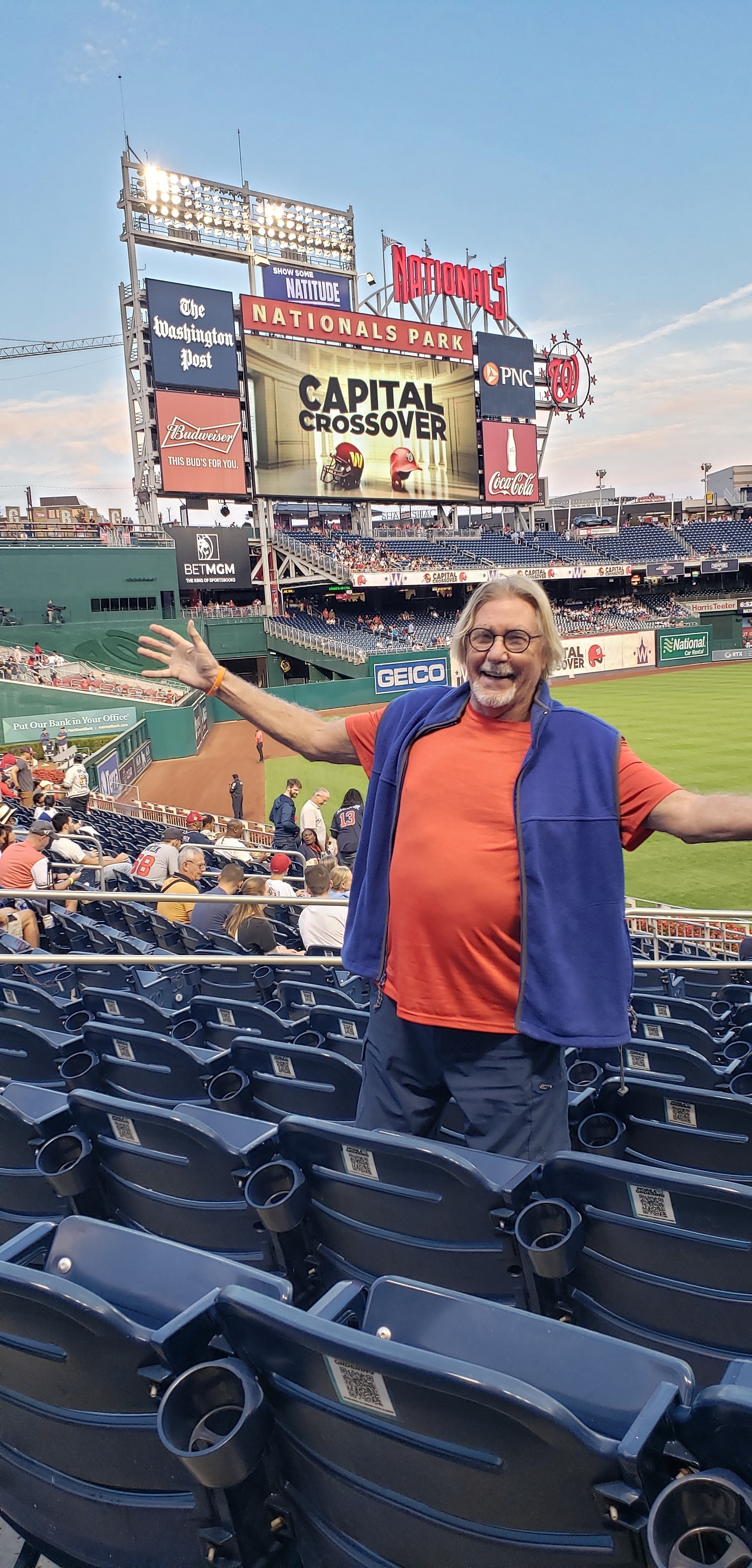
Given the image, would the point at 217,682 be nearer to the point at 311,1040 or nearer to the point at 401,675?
the point at 311,1040

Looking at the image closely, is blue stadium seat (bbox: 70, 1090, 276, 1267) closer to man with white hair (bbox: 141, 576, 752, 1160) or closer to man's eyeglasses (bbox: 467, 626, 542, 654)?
man with white hair (bbox: 141, 576, 752, 1160)

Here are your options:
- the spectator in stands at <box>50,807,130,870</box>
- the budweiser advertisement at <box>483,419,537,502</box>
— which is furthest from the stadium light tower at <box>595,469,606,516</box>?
the spectator in stands at <box>50,807,130,870</box>

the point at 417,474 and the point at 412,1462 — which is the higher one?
the point at 417,474

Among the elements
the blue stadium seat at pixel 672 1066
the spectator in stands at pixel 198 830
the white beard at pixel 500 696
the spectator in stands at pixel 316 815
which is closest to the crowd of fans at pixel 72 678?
the spectator in stands at pixel 198 830

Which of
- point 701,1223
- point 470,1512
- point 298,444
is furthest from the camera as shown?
point 298,444

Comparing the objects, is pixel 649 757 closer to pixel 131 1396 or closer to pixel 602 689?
pixel 602 689

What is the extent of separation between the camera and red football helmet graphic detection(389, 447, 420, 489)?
4788 centimetres

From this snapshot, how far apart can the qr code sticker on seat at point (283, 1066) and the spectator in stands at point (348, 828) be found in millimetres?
7262

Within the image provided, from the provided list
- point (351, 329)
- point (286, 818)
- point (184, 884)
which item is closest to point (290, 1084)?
point (184, 884)

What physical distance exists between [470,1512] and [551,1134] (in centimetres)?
123

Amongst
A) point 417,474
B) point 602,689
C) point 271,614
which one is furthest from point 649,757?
point 417,474

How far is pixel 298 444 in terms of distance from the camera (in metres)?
44.5

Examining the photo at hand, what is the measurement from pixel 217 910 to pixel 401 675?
97.8ft

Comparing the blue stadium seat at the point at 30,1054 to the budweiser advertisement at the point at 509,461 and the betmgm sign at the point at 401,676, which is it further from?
the budweiser advertisement at the point at 509,461
